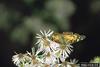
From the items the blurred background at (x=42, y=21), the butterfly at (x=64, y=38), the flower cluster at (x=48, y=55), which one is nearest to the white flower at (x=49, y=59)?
the flower cluster at (x=48, y=55)

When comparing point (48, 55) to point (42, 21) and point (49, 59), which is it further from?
point (42, 21)

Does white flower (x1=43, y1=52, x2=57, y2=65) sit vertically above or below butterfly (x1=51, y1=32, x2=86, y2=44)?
below

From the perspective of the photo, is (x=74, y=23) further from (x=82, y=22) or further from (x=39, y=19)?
(x=39, y=19)

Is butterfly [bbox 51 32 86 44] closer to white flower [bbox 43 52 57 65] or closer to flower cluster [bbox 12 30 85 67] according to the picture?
flower cluster [bbox 12 30 85 67]

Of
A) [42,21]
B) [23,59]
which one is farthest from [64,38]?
[42,21]

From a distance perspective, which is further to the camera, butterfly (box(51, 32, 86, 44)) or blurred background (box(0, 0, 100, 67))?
blurred background (box(0, 0, 100, 67))

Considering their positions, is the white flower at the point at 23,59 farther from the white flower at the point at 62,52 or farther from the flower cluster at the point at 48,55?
the white flower at the point at 62,52

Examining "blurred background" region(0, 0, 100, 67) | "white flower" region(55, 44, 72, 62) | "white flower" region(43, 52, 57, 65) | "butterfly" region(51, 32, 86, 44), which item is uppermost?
"blurred background" region(0, 0, 100, 67)

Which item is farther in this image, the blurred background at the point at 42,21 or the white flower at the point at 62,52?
the blurred background at the point at 42,21

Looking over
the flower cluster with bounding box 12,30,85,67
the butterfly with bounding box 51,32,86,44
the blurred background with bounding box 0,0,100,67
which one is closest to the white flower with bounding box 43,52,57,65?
the flower cluster with bounding box 12,30,85,67
